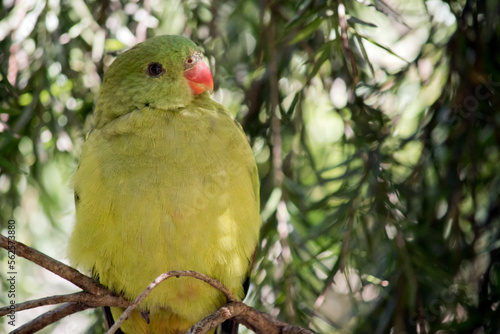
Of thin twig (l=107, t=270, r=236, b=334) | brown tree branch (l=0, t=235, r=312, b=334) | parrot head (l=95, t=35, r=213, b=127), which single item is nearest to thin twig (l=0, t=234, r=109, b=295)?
brown tree branch (l=0, t=235, r=312, b=334)

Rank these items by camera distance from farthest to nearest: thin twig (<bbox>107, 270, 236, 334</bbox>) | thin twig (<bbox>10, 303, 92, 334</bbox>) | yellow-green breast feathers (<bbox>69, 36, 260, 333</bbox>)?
yellow-green breast feathers (<bbox>69, 36, 260, 333</bbox>), thin twig (<bbox>10, 303, 92, 334</bbox>), thin twig (<bbox>107, 270, 236, 334</bbox>)

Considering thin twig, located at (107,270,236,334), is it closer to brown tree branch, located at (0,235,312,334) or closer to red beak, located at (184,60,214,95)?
brown tree branch, located at (0,235,312,334)

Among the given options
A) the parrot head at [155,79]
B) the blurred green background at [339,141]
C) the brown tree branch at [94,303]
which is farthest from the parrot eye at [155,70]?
the brown tree branch at [94,303]

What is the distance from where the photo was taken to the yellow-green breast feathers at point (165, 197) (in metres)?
1.51

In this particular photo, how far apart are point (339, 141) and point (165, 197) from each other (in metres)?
0.70

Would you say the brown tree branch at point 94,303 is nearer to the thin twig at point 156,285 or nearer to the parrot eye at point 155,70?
the thin twig at point 156,285

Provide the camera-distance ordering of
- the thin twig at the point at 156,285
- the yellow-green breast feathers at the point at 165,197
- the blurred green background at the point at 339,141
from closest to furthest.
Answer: the thin twig at the point at 156,285
the yellow-green breast feathers at the point at 165,197
the blurred green background at the point at 339,141

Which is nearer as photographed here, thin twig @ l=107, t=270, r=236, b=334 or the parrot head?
thin twig @ l=107, t=270, r=236, b=334

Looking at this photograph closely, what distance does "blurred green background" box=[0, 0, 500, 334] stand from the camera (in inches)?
66.1

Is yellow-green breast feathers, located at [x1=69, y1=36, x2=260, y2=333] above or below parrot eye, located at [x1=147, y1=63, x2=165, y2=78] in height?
below

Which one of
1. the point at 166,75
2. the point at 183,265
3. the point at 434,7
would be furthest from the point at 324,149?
the point at 183,265

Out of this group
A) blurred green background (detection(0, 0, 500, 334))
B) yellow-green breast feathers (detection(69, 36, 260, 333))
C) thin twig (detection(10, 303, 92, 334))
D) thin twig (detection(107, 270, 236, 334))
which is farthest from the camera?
blurred green background (detection(0, 0, 500, 334))

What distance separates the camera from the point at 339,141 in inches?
75.7

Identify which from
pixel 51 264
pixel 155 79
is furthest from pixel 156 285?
pixel 155 79
